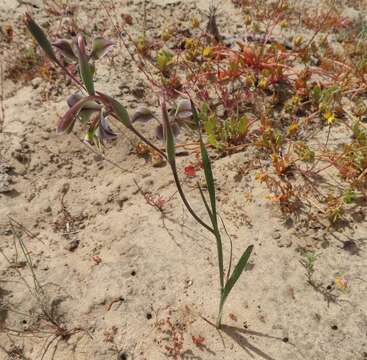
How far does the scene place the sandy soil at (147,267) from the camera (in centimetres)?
222

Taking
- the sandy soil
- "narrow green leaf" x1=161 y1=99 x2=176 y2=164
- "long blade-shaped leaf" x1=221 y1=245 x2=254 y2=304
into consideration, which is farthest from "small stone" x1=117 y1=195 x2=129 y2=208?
"narrow green leaf" x1=161 y1=99 x2=176 y2=164

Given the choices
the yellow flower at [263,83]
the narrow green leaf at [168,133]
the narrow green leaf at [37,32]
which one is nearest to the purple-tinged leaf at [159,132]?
the narrow green leaf at [168,133]

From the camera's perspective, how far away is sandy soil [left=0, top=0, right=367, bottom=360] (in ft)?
7.28

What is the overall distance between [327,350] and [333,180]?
1201 mm

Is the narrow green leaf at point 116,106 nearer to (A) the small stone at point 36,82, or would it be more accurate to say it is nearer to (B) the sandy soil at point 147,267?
(B) the sandy soil at point 147,267

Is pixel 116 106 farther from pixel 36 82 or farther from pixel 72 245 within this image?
pixel 36 82

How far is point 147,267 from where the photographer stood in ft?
8.30

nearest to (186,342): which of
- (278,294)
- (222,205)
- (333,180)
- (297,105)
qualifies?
(278,294)

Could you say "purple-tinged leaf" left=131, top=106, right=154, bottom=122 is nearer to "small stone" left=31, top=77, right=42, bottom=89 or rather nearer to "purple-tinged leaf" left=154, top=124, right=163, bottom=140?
"purple-tinged leaf" left=154, top=124, right=163, bottom=140

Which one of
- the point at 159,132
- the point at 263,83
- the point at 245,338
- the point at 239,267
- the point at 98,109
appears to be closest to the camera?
the point at 98,109

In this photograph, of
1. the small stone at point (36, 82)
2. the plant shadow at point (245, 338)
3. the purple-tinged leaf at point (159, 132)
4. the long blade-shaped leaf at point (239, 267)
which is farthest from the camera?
the small stone at point (36, 82)

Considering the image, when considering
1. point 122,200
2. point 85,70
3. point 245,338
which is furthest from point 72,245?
point 85,70

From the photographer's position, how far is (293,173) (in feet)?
9.61

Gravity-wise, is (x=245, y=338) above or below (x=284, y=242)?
below
